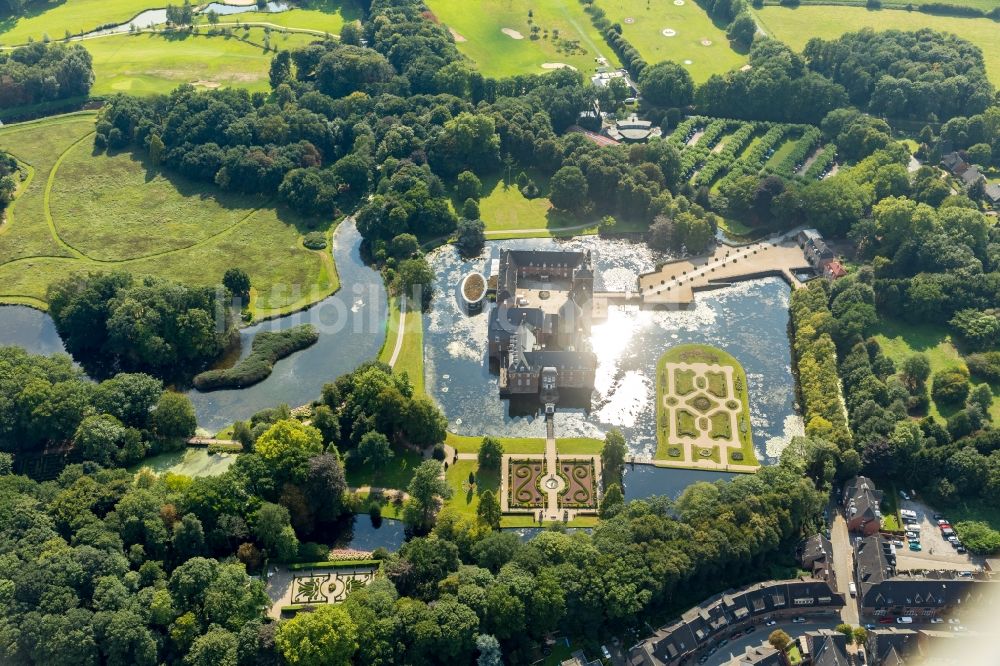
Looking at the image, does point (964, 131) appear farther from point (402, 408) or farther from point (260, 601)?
point (260, 601)

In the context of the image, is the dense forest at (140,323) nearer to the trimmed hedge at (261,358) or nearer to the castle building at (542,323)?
the trimmed hedge at (261,358)

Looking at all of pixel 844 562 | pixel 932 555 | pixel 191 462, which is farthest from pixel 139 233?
pixel 932 555

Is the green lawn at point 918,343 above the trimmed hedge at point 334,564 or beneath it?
above

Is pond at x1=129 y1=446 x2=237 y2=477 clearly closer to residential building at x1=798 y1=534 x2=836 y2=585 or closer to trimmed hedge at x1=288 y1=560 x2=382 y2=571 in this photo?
trimmed hedge at x1=288 y1=560 x2=382 y2=571

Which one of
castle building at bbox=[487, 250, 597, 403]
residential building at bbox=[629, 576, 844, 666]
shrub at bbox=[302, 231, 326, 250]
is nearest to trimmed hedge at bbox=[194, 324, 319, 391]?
shrub at bbox=[302, 231, 326, 250]

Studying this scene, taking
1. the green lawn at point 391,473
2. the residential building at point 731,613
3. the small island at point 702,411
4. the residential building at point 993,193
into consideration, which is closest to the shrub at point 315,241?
the green lawn at point 391,473

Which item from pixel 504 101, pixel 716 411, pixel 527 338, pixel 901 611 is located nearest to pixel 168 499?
pixel 527 338
